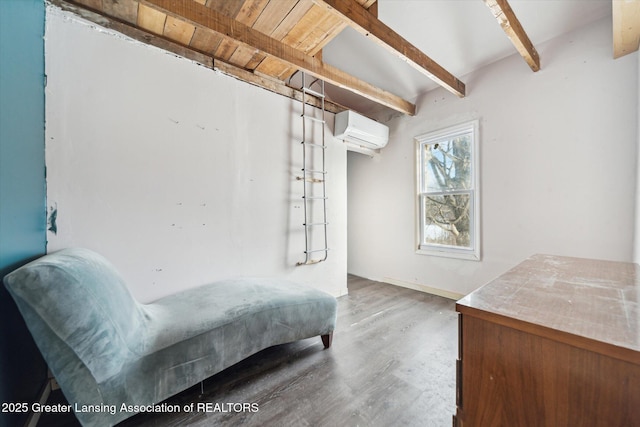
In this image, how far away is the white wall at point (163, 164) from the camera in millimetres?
1581

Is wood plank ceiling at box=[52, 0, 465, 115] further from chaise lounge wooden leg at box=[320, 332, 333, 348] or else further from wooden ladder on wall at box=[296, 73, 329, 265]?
chaise lounge wooden leg at box=[320, 332, 333, 348]

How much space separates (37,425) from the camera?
48.4 inches

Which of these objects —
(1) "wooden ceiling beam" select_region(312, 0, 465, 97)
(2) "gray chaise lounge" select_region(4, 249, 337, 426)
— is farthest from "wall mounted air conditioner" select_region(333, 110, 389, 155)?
(2) "gray chaise lounge" select_region(4, 249, 337, 426)

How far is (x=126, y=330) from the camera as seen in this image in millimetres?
1152

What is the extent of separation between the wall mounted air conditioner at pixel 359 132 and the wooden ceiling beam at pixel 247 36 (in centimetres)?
42

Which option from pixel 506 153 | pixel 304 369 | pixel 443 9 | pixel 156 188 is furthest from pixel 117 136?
pixel 506 153

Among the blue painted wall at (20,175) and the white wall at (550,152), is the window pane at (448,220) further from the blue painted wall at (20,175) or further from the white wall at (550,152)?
the blue painted wall at (20,175)

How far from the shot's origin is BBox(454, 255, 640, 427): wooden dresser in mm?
548

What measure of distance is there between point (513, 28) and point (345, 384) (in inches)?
114

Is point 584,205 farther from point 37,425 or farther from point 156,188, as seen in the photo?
point 37,425

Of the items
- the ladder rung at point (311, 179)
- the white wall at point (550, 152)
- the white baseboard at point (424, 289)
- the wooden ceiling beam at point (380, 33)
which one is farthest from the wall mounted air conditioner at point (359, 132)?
the white baseboard at point (424, 289)

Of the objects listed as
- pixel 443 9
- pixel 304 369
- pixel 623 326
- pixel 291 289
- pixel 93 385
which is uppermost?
pixel 443 9

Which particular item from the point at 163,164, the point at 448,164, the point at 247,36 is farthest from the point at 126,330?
the point at 448,164

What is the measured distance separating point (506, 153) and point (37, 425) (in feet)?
13.6
